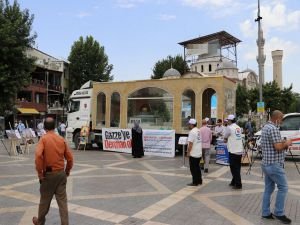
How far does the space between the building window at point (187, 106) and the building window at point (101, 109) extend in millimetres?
4574

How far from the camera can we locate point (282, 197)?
6.71 metres

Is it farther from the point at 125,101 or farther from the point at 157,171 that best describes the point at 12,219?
the point at 125,101

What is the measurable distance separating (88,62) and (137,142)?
139 ft

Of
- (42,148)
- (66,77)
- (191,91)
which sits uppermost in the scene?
(66,77)

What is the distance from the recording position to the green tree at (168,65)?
66062 millimetres

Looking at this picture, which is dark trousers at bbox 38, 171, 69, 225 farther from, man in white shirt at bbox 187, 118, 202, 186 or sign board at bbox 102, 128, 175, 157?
sign board at bbox 102, 128, 175, 157

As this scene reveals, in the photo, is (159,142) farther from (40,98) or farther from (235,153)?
(40,98)

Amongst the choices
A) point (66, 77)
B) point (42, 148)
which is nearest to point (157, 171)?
point (42, 148)

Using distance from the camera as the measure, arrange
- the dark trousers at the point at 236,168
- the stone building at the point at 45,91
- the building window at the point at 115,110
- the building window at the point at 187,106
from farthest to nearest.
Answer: the stone building at the point at 45,91 < the building window at the point at 115,110 < the building window at the point at 187,106 < the dark trousers at the point at 236,168

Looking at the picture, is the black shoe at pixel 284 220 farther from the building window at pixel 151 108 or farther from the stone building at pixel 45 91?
the stone building at pixel 45 91

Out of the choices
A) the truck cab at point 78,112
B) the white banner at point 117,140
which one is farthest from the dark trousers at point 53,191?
the truck cab at point 78,112

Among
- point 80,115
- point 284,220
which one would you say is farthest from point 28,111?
point 284,220

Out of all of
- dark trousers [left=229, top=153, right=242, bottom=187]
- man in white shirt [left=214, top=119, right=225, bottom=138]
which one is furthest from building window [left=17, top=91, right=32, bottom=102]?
dark trousers [left=229, top=153, right=242, bottom=187]

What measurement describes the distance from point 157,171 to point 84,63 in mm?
47197
